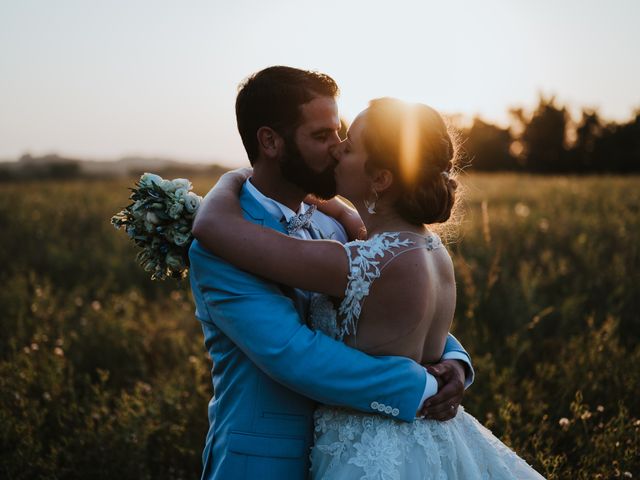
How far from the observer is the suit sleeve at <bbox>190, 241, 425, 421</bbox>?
2.16 meters

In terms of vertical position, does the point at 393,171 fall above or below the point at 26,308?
above

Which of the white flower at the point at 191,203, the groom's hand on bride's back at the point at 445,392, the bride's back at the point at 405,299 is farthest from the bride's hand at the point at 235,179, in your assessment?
the groom's hand on bride's back at the point at 445,392

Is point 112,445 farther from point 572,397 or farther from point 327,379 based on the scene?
point 572,397

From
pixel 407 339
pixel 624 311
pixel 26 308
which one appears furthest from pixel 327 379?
pixel 26 308

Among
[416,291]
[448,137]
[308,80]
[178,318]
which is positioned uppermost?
[308,80]

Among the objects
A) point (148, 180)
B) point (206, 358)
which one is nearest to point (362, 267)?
point (148, 180)

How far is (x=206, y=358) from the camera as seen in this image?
4.96 m

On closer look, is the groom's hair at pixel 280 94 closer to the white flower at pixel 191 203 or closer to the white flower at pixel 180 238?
the white flower at pixel 191 203

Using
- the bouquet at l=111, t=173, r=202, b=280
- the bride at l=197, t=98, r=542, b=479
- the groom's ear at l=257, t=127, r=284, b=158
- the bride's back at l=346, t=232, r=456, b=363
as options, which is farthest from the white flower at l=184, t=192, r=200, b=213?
the bride's back at l=346, t=232, r=456, b=363

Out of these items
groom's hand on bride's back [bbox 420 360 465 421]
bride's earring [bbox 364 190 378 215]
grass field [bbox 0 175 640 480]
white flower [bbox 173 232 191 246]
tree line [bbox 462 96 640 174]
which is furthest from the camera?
tree line [bbox 462 96 640 174]

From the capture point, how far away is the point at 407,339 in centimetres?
227

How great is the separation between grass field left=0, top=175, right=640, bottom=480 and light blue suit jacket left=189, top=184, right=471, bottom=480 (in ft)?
3.53

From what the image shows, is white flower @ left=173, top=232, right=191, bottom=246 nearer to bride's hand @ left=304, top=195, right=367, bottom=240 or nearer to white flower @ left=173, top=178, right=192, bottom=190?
white flower @ left=173, top=178, right=192, bottom=190

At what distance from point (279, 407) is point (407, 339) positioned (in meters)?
0.64
